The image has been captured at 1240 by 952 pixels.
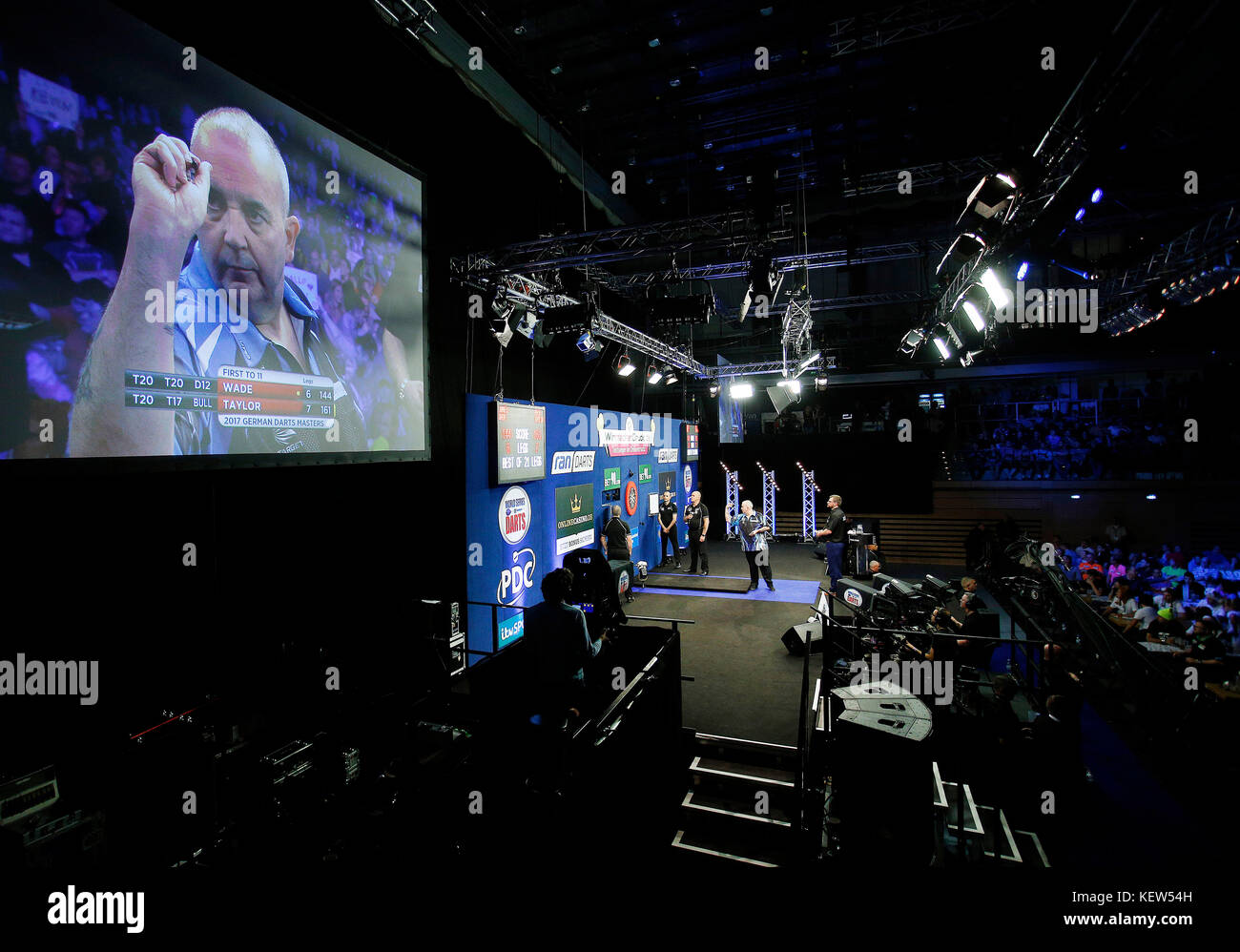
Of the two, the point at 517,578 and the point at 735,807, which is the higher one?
the point at 517,578

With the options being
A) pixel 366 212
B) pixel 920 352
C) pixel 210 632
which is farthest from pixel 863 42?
pixel 920 352

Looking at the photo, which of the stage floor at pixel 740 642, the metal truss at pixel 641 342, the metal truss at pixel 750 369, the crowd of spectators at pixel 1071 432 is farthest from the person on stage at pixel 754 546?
the crowd of spectators at pixel 1071 432

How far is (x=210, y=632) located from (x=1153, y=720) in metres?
7.69

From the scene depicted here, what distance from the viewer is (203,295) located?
3.36 meters

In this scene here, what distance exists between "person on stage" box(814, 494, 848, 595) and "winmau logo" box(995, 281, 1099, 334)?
4.86 metres

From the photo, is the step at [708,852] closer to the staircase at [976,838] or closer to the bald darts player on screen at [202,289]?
the staircase at [976,838]

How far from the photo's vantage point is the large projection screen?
265 cm

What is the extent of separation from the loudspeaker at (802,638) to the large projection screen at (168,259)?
5.20 m

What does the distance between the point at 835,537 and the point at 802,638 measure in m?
3.48

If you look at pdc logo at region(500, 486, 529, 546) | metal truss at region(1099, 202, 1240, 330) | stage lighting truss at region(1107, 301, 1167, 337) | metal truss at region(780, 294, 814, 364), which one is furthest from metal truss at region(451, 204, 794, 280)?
stage lighting truss at region(1107, 301, 1167, 337)

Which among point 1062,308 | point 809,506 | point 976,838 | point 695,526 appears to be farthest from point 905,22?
point 809,506

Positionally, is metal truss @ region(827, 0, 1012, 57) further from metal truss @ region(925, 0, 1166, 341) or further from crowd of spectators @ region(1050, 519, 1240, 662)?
crowd of spectators @ region(1050, 519, 1240, 662)

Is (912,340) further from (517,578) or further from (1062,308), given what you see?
(517,578)
